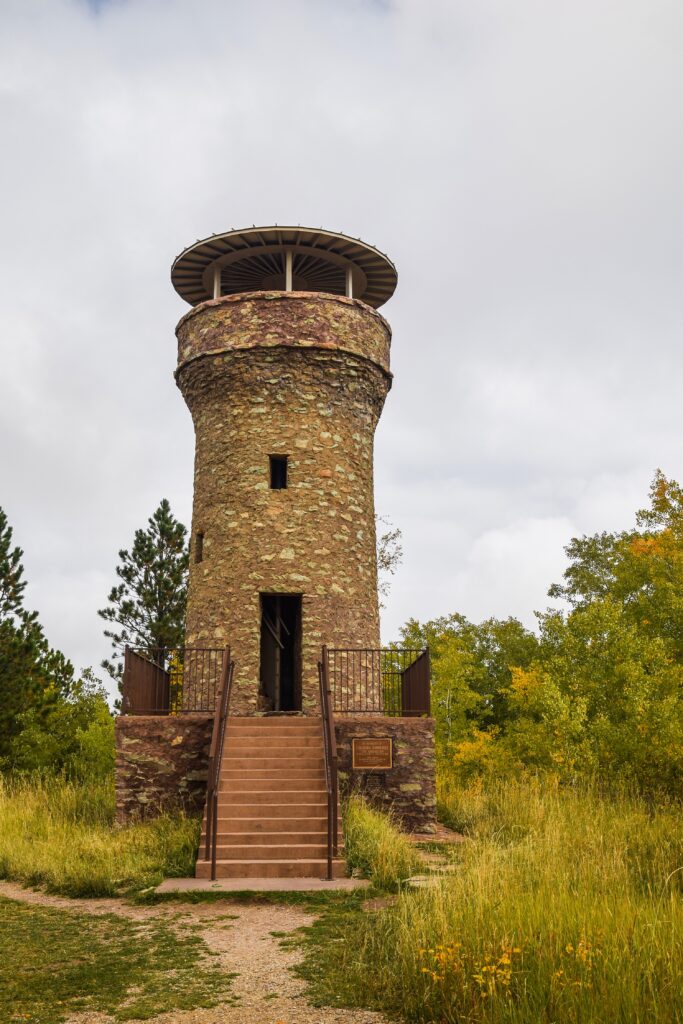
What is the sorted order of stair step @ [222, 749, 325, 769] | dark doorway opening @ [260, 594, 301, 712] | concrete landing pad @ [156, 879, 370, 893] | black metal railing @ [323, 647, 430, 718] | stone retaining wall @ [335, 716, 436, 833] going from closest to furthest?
1. concrete landing pad @ [156, 879, 370, 893]
2. stair step @ [222, 749, 325, 769]
3. stone retaining wall @ [335, 716, 436, 833]
4. black metal railing @ [323, 647, 430, 718]
5. dark doorway opening @ [260, 594, 301, 712]

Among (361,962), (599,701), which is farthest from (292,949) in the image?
(599,701)

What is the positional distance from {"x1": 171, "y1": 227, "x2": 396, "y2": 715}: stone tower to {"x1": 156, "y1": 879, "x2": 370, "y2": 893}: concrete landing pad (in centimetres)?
549

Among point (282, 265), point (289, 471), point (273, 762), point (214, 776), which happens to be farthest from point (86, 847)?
point (282, 265)

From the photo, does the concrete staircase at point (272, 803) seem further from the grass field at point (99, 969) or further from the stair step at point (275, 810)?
the grass field at point (99, 969)

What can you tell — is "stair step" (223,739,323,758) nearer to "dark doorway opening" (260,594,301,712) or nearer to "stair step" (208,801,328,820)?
"stair step" (208,801,328,820)

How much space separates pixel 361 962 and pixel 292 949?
856 millimetres

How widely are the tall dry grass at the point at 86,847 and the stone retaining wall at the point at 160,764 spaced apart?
0.36m

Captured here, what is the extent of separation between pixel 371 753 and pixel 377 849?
298 cm

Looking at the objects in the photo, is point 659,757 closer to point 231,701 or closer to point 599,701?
point 599,701

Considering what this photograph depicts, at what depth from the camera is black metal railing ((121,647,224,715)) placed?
13594mm

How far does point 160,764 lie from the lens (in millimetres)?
13320

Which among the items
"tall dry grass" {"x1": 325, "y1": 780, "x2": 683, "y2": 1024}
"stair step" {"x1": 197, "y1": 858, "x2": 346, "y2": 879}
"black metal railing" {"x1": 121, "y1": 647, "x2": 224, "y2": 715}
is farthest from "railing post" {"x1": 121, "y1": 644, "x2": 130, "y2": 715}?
"tall dry grass" {"x1": 325, "y1": 780, "x2": 683, "y2": 1024}

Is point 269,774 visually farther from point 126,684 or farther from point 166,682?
point 166,682

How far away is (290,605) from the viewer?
58.1 ft
